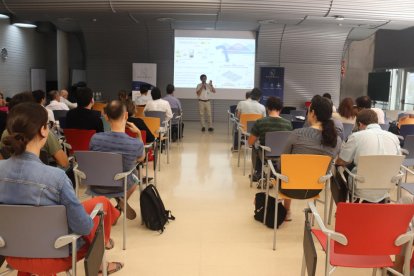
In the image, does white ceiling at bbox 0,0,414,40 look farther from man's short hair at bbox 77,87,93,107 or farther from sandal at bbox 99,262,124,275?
sandal at bbox 99,262,124,275

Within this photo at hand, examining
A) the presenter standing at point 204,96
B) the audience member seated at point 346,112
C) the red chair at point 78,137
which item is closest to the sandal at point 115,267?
the red chair at point 78,137

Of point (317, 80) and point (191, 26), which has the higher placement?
point (191, 26)

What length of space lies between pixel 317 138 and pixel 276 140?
3.56 feet

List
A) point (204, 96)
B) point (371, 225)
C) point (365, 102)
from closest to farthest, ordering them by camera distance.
Result: point (371, 225) → point (365, 102) → point (204, 96)

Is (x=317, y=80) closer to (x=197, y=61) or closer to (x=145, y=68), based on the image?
(x=197, y=61)

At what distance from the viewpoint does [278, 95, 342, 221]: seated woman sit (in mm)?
3666

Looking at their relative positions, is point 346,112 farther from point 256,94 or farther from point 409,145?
point 256,94

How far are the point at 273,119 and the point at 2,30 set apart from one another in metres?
8.91

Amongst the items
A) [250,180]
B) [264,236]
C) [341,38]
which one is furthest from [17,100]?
[341,38]

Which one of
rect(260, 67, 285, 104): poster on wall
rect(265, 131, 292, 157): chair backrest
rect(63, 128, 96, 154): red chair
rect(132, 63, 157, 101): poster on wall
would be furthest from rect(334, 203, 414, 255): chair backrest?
rect(132, 63, 157, 101): poster on wall

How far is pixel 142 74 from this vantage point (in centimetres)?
1272

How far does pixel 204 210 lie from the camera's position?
470 centimetres

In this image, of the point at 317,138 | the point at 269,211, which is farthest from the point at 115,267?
the point at 317,138

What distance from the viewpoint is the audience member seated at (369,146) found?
3625 mm
